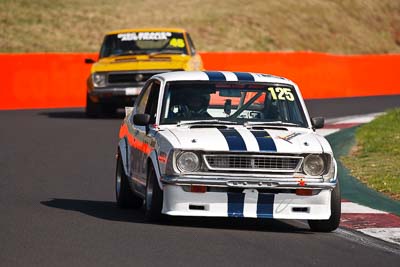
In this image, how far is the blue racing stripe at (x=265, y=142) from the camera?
1100 centimetres

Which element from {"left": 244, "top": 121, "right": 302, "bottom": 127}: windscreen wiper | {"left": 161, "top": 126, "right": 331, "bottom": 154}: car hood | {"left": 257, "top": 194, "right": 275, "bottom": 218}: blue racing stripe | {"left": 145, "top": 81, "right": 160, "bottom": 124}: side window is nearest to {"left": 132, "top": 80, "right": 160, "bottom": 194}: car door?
{"left": 145, "top": 81, "right": 160, "bottom": 124}: side window

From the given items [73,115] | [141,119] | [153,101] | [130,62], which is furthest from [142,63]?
[141,119]

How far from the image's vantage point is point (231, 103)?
39.7 ft

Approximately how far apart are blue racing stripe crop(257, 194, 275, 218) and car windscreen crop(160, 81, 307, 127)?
1121 mm

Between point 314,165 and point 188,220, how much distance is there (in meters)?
1.31

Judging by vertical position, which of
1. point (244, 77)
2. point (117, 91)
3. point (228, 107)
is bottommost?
point (117, 91)

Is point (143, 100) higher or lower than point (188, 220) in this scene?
higher

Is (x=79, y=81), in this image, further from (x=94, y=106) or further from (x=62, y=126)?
(x=62, y=126)

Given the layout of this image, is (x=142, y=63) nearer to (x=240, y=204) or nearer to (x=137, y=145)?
(x=137, y=145)

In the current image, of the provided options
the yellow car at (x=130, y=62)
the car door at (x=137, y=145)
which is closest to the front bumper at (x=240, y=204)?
the car door at (x=137, y=145)

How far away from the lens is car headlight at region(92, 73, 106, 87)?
26.5 metres

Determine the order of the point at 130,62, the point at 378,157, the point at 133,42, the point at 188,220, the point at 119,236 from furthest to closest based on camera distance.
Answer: the point at 133,42 → the point at 130,62 → the point at 378,157 → the point at 188,220 → the point at 119,236

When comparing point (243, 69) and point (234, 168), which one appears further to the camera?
point (243, 69)

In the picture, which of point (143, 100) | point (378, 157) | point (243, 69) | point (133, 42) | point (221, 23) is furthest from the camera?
point (221, 23)
